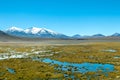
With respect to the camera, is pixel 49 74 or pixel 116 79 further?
pixel 49 74

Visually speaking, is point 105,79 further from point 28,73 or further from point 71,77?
point 28,73

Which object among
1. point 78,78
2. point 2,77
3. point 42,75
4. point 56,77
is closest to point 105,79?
point 78,78

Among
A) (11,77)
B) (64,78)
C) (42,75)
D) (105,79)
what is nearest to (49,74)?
(42,75)

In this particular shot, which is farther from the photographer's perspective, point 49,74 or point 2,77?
point 49,74

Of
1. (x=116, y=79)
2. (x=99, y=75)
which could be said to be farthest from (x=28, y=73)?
(x=116, y=79)

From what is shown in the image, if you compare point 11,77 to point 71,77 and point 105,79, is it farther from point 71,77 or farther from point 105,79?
point 105,79

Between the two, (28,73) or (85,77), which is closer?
(85,77)

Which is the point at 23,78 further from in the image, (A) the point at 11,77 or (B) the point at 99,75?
(B) the point at 99,75
